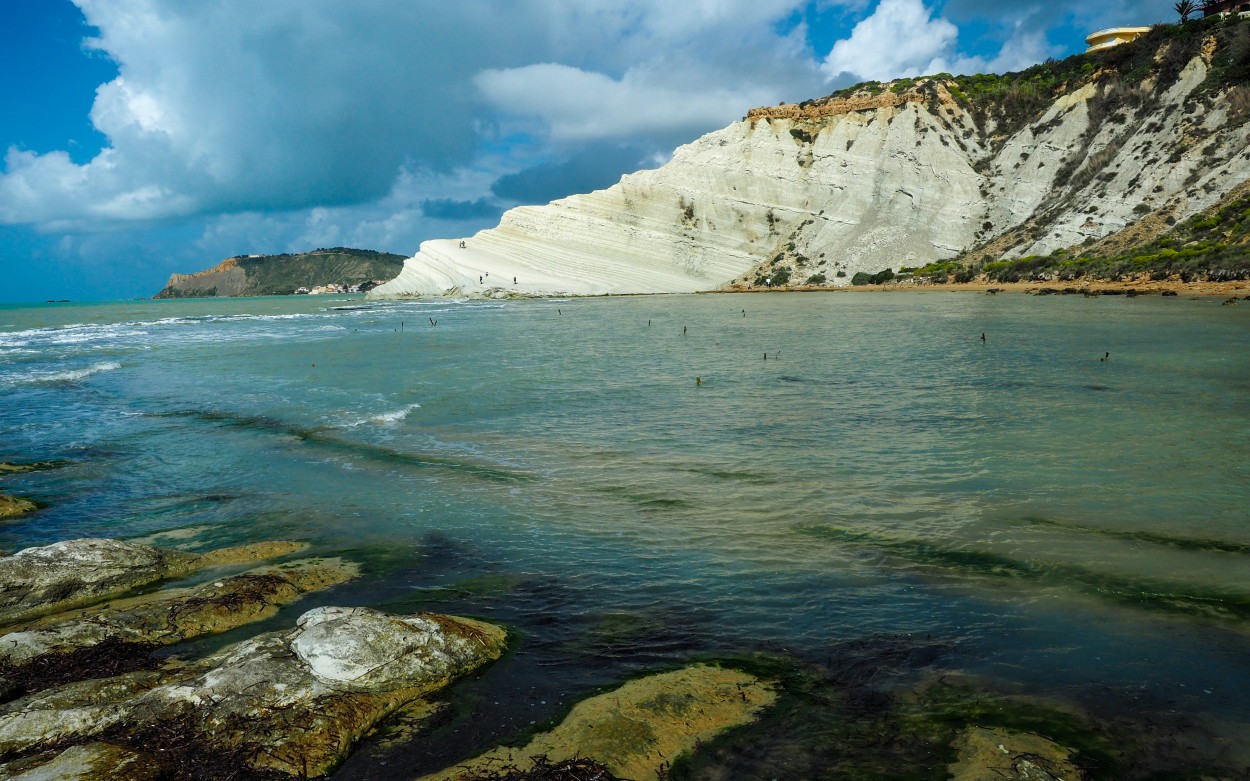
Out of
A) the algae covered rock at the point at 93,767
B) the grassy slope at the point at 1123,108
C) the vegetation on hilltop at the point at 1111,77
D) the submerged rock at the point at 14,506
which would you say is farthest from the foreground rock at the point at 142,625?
the vegetation on hilltop at the point at 1111,77

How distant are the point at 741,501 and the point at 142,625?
21.2 ft

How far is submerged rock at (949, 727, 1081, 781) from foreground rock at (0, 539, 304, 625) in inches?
288

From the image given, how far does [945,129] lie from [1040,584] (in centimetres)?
8196

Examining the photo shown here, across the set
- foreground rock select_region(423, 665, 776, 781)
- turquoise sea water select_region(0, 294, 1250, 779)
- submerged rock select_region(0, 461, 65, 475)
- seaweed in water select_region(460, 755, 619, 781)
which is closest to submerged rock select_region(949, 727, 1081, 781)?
turquoise sea water select_region(0, 294, 1250, 779)

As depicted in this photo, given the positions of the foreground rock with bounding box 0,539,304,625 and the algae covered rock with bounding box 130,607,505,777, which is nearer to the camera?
the algae covered rock with bounding box 130,607,505,777

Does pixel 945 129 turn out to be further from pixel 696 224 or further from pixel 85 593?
pixel 85 593

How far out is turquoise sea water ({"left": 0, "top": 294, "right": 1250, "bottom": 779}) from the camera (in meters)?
5.47

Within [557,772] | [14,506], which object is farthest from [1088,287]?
[14,506]

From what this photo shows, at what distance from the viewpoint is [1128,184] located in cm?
5506

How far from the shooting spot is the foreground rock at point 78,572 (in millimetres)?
6504

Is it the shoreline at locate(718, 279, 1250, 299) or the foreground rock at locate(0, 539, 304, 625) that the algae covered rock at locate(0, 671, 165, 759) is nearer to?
the foreground rock at locate(0, 539, 304, 625)

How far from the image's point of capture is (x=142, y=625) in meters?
5.82

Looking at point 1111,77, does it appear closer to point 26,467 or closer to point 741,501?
point 741,501

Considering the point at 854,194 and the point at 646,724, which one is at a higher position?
the point at 854,194
